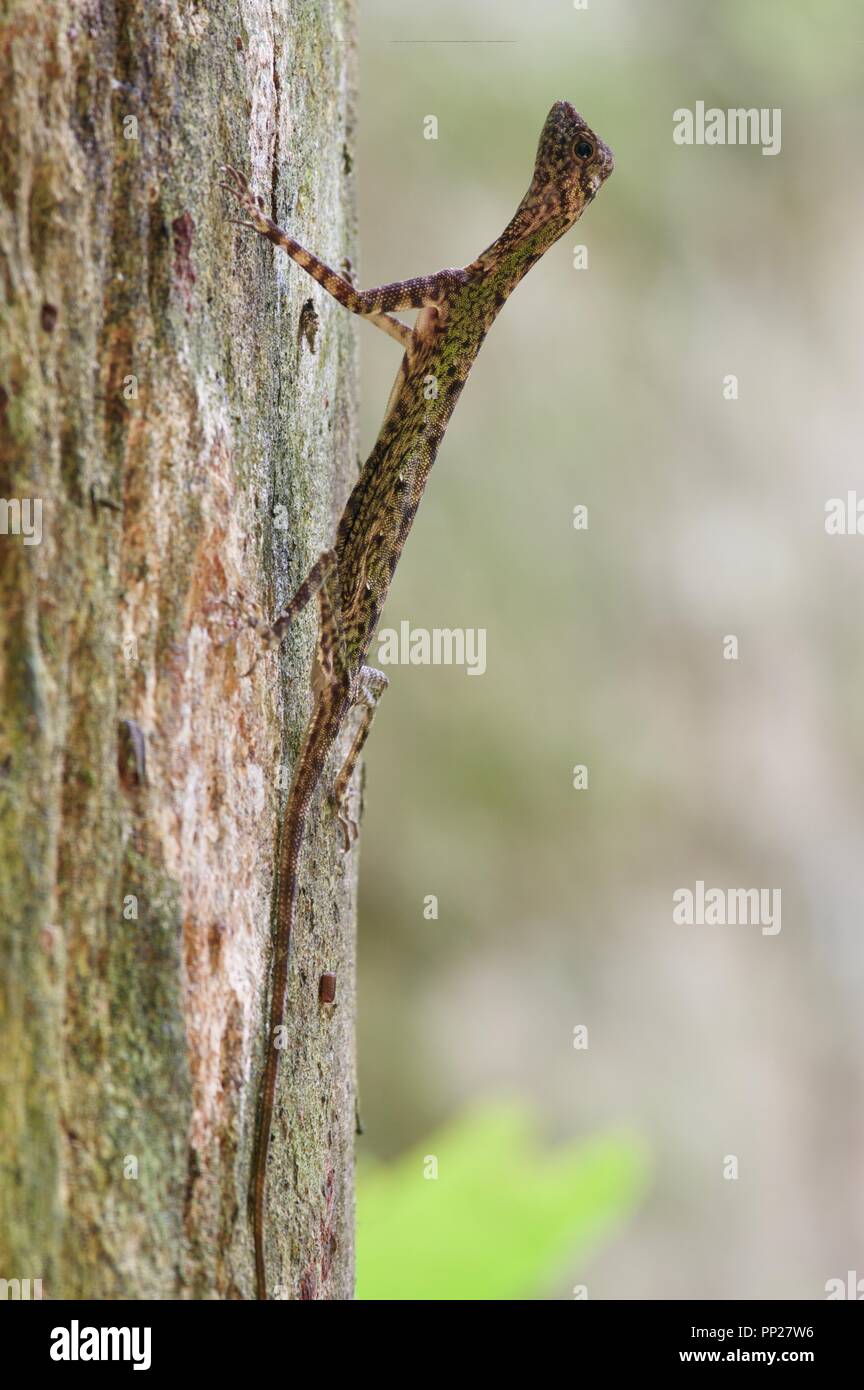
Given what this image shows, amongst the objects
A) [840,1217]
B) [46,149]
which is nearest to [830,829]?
[840,1217]

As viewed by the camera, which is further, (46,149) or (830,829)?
(830,829)

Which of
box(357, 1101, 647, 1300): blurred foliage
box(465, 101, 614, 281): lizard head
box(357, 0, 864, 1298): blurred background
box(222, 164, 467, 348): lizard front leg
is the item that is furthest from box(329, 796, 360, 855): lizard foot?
box(357, 0, 864, 1298): blurred background

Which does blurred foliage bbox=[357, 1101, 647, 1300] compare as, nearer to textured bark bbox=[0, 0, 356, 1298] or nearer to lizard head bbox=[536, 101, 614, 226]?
textured bark bbox=[0, 0, 356, 1298]

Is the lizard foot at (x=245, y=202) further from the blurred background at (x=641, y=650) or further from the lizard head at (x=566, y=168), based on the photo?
the blurred background at (x=641, y=650)

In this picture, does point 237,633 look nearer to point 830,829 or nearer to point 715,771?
point 715,771

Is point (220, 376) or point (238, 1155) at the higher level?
point (220, 376)

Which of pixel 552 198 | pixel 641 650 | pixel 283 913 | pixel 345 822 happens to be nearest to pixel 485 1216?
pixel 345 822
